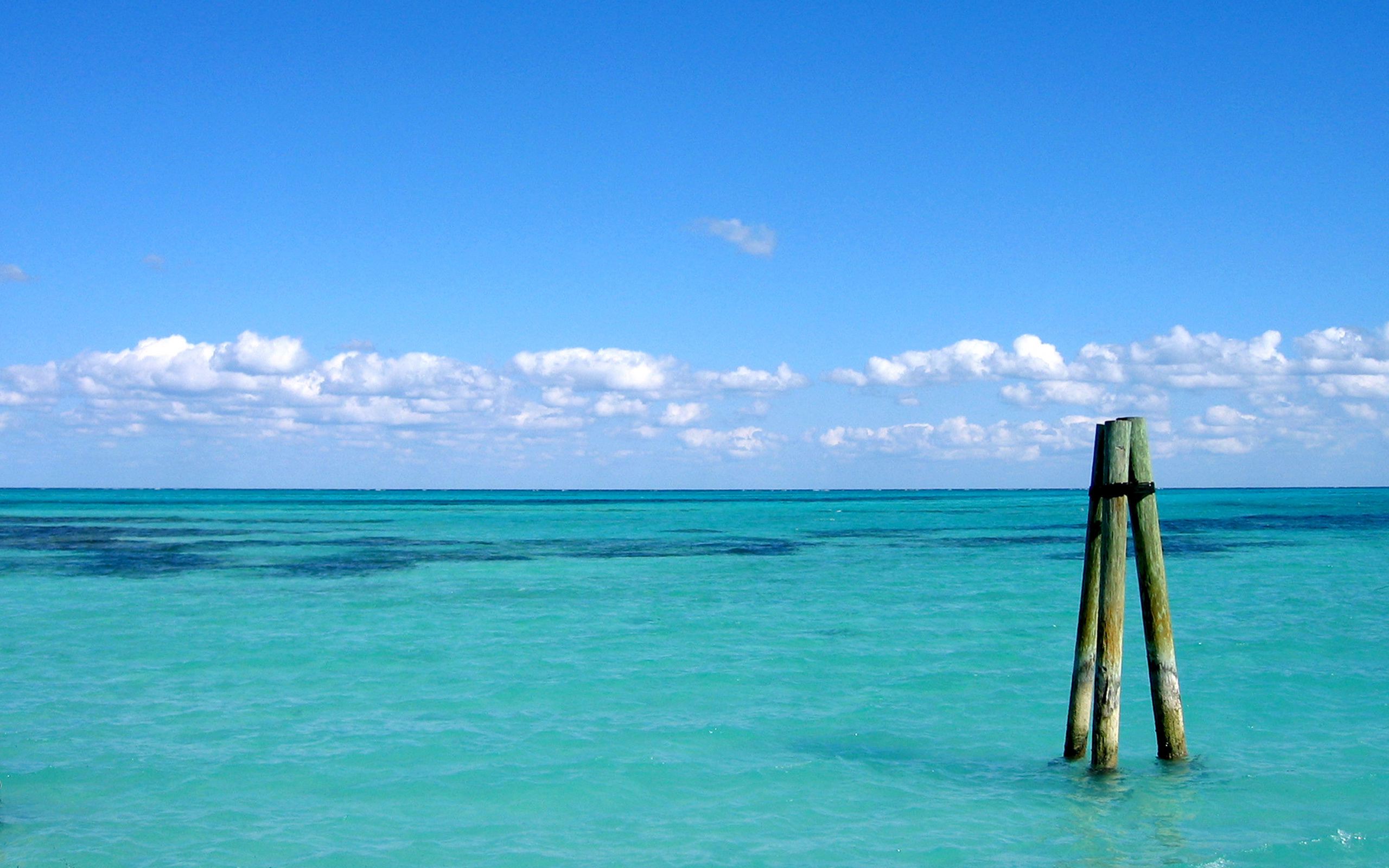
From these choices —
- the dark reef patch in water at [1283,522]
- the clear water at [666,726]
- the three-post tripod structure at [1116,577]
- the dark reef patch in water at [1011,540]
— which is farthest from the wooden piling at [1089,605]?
the dark reef patch in water at [1283,522]

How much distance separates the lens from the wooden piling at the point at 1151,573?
10172 millimetres

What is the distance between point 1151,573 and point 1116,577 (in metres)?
0.34

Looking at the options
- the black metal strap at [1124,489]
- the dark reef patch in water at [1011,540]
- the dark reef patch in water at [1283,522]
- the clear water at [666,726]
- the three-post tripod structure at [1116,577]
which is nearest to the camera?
the clear water at [666,726]

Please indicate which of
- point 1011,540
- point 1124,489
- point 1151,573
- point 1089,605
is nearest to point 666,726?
point 1089,605

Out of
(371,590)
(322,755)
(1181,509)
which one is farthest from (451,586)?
(1181,509)

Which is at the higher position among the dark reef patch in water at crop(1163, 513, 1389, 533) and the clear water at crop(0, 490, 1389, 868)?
the dark reef patch in water at crop(1163, 513, 1389, 533)

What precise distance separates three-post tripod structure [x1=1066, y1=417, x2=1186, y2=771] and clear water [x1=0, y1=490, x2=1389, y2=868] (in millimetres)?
1020

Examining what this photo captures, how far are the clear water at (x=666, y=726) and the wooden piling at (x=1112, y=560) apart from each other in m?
1.19

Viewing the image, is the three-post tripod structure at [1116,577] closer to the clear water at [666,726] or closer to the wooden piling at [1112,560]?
the wooden piling at [1112,560]

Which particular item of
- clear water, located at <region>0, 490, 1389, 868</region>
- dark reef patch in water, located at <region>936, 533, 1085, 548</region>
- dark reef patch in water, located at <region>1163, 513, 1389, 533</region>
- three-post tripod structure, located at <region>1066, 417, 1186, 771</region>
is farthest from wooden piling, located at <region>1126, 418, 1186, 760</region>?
dark reef patch in water, located at <region>1163, 513, 1389, 533</region>

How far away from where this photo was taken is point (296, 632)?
21406 millimetres

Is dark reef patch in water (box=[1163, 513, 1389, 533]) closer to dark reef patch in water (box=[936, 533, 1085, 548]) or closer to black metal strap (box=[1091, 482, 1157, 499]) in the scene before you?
dark reef patch in water (box=[936, 533, 1085, 548])

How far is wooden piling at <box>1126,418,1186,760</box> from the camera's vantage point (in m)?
10.2

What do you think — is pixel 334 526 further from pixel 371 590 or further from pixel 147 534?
pixel 371 590
